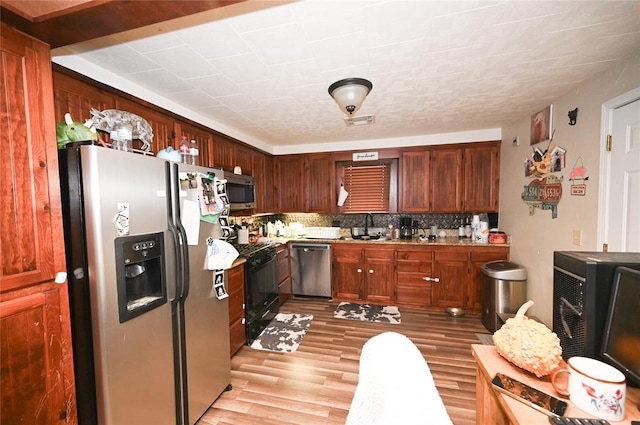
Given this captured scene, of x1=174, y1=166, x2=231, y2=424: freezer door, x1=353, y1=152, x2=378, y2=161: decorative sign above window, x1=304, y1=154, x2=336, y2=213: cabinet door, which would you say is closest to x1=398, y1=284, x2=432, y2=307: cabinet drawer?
x1=304, y1=154, x2=336, y2=213: cabinet door

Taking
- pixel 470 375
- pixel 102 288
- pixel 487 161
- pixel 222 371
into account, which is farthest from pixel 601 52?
pixel 222 371

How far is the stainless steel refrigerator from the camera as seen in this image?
1182mm

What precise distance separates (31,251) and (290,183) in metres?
3.35

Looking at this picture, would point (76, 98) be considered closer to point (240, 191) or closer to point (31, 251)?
point (31, 251)

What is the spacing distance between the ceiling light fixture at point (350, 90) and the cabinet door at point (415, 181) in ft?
6.73

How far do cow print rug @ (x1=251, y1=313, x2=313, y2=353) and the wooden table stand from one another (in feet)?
6.10

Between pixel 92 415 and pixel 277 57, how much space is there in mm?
2175

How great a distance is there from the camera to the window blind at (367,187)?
3.97 meters

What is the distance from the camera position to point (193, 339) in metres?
1.71

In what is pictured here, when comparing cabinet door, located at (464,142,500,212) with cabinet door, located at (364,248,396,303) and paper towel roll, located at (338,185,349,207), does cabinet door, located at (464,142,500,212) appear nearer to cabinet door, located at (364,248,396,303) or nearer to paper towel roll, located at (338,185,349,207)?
cabinet door, located at (364,248,396,303)

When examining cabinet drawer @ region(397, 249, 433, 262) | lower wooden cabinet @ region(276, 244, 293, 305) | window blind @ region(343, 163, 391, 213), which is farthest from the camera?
window blind @ region(343, 163, 391, 213)

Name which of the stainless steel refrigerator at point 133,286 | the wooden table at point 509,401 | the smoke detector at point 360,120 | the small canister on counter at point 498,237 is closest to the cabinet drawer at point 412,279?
the small canister on counter at point 498,237

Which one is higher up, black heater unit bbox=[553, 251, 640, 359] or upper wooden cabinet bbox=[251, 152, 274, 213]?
upper wooden cabinet bbox=[251, 152, 274, 213]

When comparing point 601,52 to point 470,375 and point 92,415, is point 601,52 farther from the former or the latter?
point 92,415
